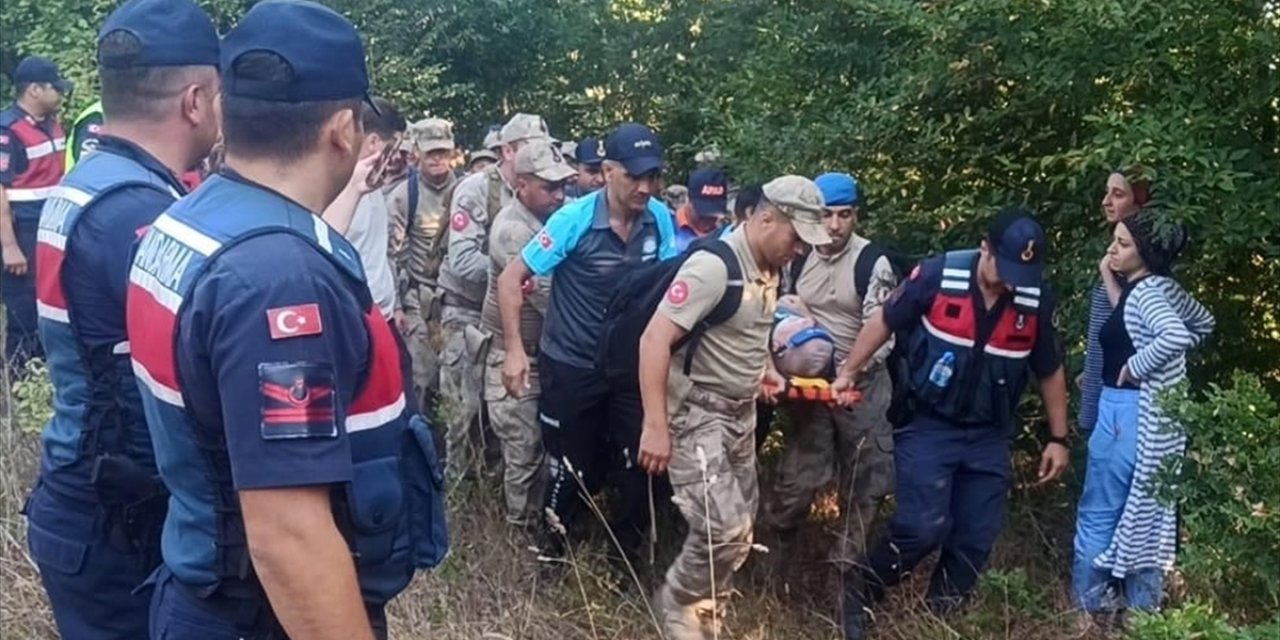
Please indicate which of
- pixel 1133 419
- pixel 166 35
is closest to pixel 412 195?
pixel 1133 419

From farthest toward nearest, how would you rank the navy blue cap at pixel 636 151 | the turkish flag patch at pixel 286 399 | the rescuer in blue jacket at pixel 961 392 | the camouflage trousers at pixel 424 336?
the camouflage trousers at pixel 424 336
the navy blue cap at pixel 636 151
the rescuer in blue jacket at pixel 961 392
the turkish flag patch at pixel 286 399

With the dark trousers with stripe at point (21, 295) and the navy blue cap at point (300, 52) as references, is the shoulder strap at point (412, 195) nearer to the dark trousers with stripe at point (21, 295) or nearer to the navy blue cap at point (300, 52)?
the dark trousers with stripe at point (21, 295)

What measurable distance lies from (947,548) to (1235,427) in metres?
2.22

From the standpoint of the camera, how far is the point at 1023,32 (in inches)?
209

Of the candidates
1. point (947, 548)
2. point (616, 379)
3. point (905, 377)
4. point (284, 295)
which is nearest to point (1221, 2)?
point (905, 377)

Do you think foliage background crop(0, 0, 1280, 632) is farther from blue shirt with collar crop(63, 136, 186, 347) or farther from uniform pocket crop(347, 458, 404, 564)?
blue shirt with collar crop(63, 136, 186, 347)

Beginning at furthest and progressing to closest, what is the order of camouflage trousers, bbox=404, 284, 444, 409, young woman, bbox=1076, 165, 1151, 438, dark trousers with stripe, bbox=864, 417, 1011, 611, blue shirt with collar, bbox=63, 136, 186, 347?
camouflage trousers, bbox=404, 284, 444, 409 < dark trousers with stripe, bbox=864, 417, 1011, 611 < young woman, bbox=1076, 165, 1151, 438 < blue shirt with collar, bbox=63, 136, 186, 347

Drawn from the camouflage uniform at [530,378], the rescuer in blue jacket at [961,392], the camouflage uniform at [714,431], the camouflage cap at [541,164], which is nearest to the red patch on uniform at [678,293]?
the camouflage uniform at [714,431]

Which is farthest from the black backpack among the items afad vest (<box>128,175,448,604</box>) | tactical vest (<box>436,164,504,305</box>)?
afad vest (<box>128,175,448,604</box>)

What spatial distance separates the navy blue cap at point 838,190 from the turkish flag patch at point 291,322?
3851 mm

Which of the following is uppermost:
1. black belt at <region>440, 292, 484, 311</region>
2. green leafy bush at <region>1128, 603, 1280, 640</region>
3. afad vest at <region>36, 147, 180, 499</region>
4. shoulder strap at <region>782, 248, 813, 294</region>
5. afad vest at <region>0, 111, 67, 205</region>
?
afad vest at <region>36, 147, 180, 499</region>

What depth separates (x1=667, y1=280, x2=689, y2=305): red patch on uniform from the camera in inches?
186

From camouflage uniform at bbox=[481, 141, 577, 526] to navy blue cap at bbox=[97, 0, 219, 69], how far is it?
292 cm

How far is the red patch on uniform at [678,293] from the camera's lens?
15.5ft
